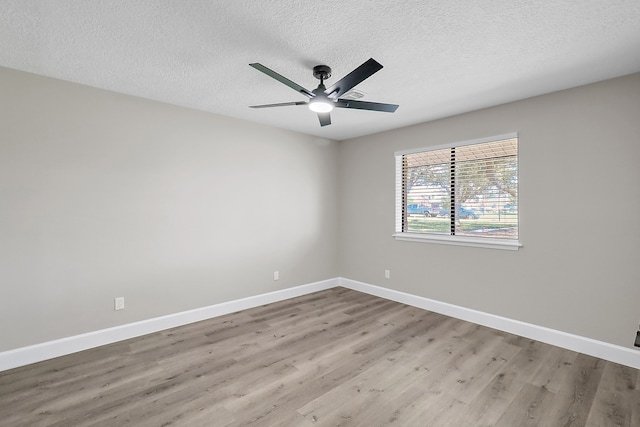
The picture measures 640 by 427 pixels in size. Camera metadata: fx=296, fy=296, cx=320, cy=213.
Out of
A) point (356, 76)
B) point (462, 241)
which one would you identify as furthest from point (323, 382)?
point (462, 241)

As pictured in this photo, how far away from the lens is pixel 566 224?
2.87 meters

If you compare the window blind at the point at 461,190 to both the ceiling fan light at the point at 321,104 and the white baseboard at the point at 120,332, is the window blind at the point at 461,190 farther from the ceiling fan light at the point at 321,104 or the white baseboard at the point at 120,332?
the white baseboard at the point at 120,332

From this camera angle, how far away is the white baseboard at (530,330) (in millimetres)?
2562

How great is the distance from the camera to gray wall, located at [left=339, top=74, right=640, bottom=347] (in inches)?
101

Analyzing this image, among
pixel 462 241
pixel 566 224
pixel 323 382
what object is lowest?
pixel 323 382

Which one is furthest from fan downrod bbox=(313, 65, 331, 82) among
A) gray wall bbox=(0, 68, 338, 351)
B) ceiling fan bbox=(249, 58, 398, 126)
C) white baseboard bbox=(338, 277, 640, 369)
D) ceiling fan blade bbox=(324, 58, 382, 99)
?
white baseboard bbox=(338, 277, 640, 369)

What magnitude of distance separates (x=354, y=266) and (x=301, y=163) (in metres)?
1.89

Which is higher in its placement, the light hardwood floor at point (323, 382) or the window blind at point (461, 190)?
the window blind at point (461, 190)

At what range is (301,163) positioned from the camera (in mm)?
4586

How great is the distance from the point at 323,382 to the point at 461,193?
276 centimetres

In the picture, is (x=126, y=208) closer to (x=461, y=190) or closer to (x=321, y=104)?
(x=321, y=104)

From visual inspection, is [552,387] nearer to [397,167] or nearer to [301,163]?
[397,167]

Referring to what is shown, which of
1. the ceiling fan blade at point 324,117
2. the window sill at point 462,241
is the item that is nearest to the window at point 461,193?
the window sill at point 462,241

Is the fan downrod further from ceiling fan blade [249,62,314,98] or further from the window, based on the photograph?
the window
